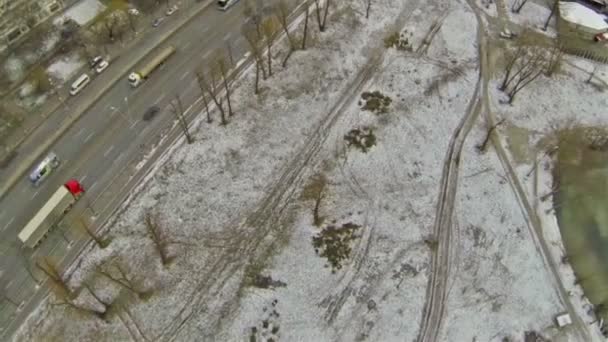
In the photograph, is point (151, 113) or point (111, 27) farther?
point (111, 27)

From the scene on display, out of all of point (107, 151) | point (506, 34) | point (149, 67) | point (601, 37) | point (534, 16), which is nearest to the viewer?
point (107, 151)

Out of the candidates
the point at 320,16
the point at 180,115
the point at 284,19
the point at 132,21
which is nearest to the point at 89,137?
the point at 180,115

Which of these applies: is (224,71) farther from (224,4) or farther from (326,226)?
(326,226)

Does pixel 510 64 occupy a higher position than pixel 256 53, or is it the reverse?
pixel 256 53

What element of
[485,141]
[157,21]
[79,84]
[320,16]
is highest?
[157,21]

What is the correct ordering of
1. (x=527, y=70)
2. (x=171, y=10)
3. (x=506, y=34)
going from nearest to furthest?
(x=527, y=70), (x=171, y=10), (x=506, y=34)

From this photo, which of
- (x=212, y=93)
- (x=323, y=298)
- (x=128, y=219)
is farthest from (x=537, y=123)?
(x=128, y=219)

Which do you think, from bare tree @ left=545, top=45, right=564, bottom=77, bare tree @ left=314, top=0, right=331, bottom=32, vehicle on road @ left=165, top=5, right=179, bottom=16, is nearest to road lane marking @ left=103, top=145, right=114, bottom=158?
vehicle on road @ left=165, top=5, right=179, bottom=16
